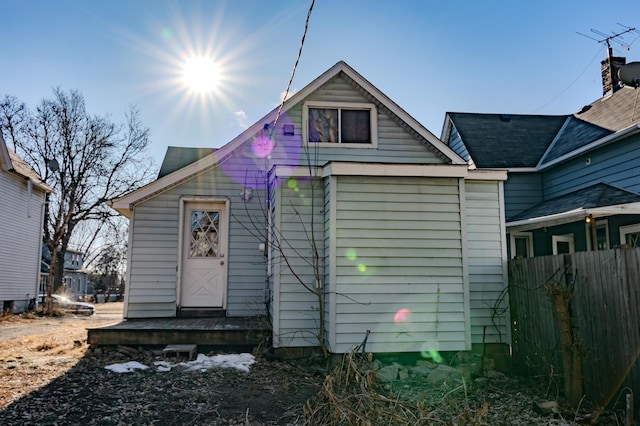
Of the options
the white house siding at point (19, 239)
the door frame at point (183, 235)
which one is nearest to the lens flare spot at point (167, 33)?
the door frame at point (183, 235)

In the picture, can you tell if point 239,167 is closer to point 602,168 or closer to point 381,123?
point 381,123

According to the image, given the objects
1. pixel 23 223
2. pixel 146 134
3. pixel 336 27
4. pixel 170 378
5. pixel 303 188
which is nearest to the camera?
pixel 170 378

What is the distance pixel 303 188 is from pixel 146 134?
68.0 ft

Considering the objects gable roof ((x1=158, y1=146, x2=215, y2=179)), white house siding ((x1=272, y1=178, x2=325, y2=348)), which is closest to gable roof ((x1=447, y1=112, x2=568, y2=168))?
white house siding ((x1=272, y1=178, x2=325, y2=348))

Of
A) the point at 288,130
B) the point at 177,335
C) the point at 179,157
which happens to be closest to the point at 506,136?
the point at 288,130

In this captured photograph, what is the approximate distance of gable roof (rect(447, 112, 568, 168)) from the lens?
11602mm

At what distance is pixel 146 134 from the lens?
24828 mm

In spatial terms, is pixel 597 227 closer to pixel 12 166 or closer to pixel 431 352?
pixel 431 352

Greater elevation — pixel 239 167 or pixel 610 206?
pixel 239 167

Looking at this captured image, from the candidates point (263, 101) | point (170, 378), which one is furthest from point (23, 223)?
point (170, 378)

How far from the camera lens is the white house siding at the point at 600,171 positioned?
8.58m

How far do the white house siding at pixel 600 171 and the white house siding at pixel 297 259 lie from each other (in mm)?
6213

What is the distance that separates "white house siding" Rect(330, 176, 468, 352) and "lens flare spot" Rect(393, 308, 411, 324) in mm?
13

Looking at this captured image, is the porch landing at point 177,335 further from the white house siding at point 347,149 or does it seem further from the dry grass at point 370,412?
the white house siding at point 347,149
